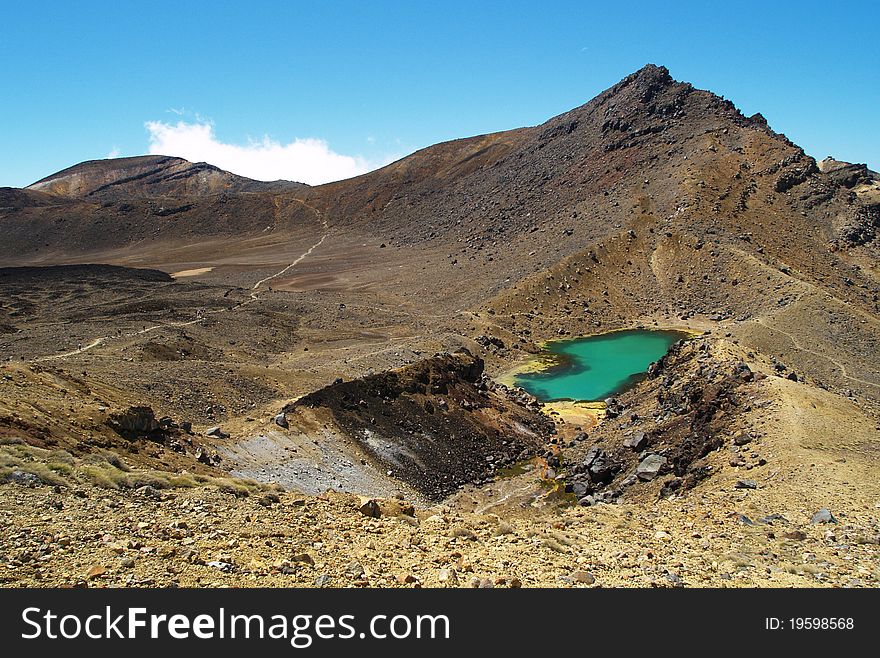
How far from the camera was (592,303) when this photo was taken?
71.5 meters

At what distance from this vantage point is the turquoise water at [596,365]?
1964 inches

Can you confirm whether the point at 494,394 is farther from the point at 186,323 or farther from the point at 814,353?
the point at 186,323

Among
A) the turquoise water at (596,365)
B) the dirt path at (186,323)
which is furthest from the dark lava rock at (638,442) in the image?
the dirt path at (186,323)

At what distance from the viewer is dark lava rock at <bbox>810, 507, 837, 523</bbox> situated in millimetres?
16328

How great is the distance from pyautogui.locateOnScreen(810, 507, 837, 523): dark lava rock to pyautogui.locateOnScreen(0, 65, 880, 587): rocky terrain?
0.14 metres

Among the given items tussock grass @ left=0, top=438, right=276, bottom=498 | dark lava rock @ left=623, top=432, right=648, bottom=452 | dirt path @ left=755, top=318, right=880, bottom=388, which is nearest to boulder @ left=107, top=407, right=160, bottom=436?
tussock grass @ left=0, top=438, right=276, bottom=498

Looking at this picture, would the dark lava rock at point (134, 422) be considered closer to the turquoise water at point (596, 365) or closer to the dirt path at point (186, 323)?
the dirt path at point (186, 323)

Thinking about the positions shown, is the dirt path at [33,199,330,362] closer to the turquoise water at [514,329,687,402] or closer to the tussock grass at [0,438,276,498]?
the tussock grass at [0,438,276,498]

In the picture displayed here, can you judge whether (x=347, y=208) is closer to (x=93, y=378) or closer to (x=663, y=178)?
(x=663, y=178)

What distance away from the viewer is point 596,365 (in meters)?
56.6

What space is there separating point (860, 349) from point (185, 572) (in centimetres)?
5575

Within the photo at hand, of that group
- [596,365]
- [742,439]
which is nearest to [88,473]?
[742,439]

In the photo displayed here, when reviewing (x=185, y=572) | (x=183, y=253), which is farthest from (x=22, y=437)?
(x=183, y=253)

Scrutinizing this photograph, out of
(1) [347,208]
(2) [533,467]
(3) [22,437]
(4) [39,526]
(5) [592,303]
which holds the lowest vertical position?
(2) [533,467]
